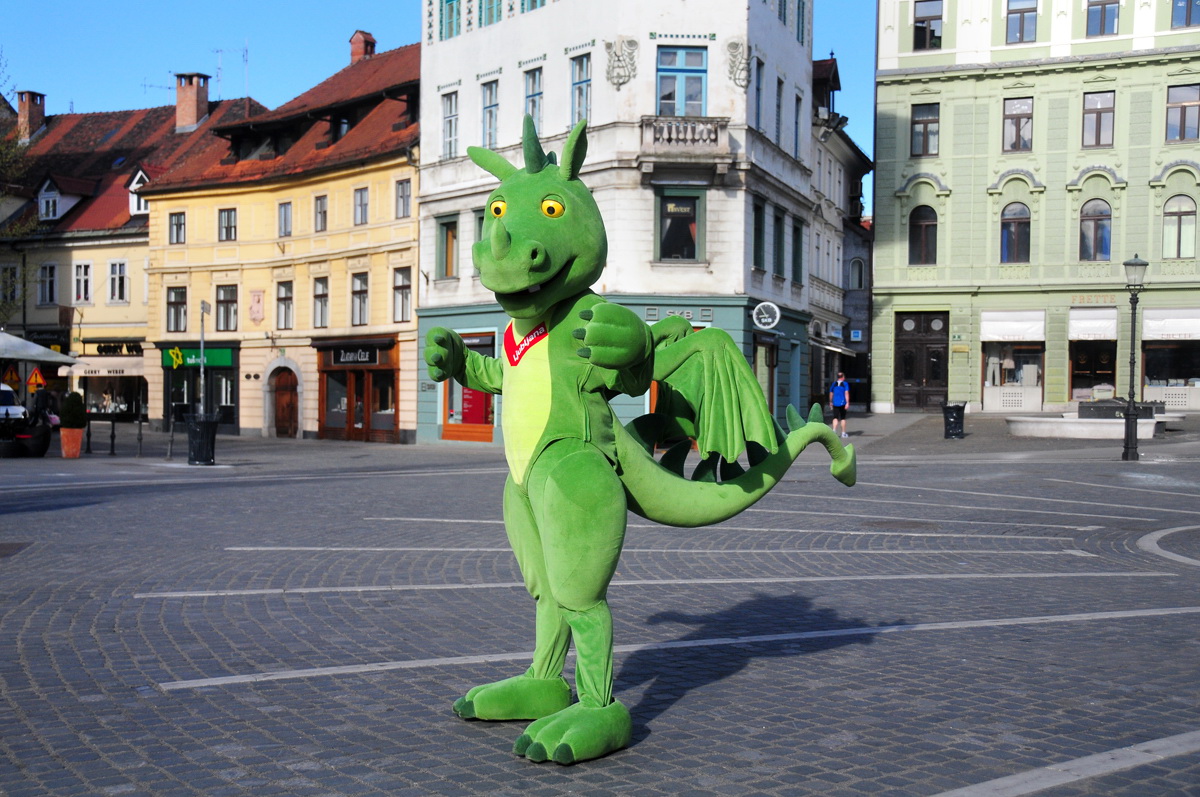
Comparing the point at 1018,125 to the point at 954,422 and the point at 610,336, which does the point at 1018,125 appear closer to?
the point at 954,422

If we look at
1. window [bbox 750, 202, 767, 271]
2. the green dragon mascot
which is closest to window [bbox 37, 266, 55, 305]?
window [bbox 750, 202, 767, 271]

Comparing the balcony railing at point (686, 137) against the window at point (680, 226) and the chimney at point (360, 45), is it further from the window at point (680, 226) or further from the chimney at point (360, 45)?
the chimney at point (360, 45)

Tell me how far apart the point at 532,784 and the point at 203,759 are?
1.29 m

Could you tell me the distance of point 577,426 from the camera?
477cm

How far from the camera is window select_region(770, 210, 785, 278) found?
1251 inches

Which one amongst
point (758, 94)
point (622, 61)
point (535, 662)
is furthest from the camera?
point (758, 94)

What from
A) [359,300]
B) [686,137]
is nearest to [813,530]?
[686,137]

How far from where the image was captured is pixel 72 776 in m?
4.27

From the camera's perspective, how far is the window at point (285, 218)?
39.2 metres

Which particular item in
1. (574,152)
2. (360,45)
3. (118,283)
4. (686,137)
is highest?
(360,45)

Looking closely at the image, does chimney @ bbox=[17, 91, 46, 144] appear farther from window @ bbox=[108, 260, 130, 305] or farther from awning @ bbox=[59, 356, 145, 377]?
awning @ bbox=[59, 356, 145, 377]

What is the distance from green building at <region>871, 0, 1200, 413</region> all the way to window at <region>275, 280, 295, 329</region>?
71.2 ft

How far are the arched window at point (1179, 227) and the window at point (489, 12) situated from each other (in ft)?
80.9

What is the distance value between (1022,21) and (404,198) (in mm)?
23895
